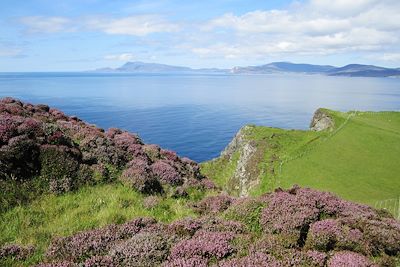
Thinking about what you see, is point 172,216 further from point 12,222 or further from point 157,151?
point 157,151

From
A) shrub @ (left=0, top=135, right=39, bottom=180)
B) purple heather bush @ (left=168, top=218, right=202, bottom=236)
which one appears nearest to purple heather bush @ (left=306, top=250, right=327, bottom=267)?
purple heather bush @ (left=168, top=218, right=202, bottom=236)

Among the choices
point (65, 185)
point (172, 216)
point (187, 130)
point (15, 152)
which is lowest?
point (187, 130)

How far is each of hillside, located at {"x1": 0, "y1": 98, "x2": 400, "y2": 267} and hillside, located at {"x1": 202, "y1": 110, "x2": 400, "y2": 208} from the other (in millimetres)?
26727

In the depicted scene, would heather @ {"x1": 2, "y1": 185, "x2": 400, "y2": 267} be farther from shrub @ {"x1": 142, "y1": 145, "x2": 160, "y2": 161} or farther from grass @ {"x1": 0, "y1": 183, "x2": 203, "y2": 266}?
shrub @ {"x1": 142, "y1": 145, "x2": 160, "y2": 161}

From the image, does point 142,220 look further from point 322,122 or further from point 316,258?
point 322,122

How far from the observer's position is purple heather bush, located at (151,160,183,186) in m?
19.1

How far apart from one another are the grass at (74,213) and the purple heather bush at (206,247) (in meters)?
3.55

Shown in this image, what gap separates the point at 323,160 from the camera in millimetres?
49750

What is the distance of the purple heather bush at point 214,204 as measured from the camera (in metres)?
14.7

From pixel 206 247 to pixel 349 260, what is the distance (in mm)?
3681

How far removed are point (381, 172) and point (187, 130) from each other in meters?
102

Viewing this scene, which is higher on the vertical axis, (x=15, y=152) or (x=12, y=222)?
(x=15, y=152)

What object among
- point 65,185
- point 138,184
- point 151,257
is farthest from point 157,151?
point 151,257

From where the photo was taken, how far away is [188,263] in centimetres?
856
